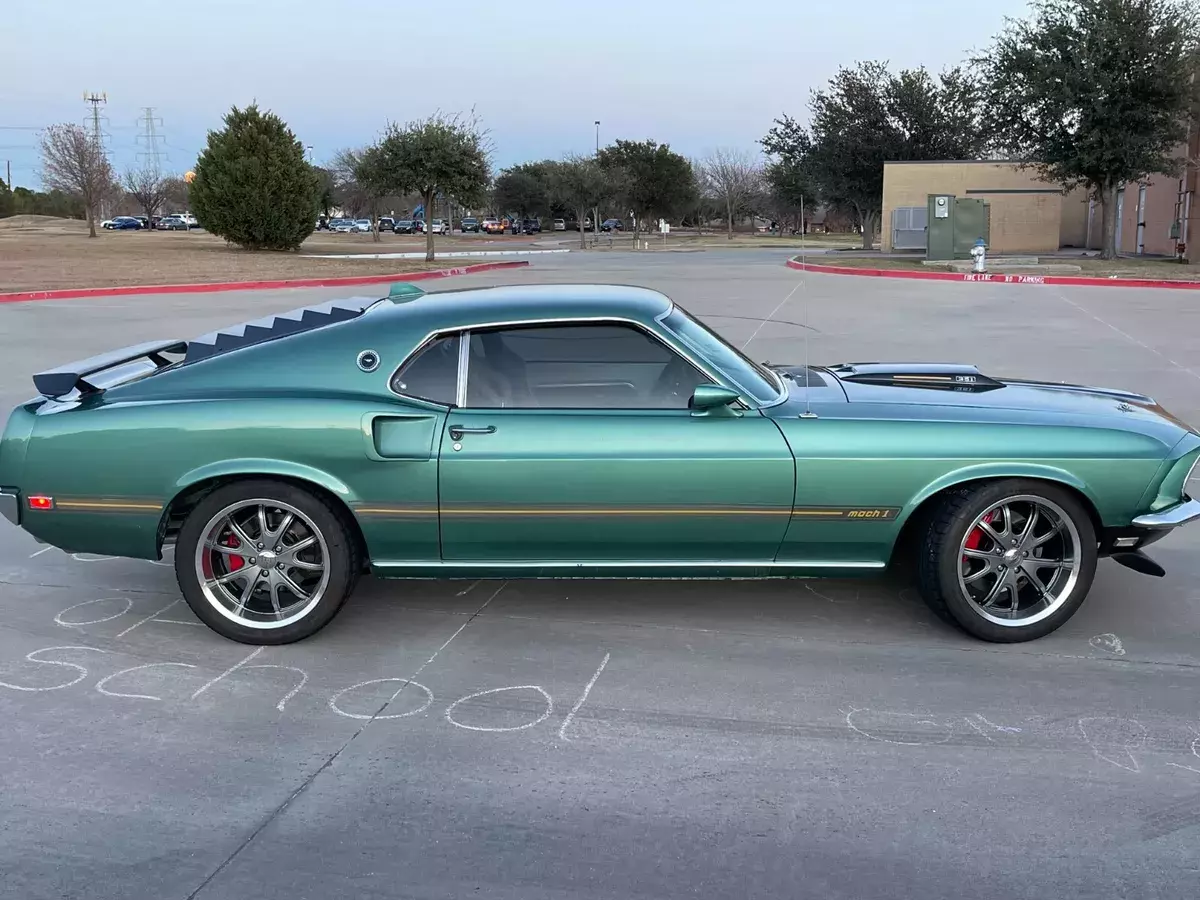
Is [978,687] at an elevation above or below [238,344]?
below

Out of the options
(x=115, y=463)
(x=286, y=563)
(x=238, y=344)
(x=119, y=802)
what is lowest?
(x=119, y=802)

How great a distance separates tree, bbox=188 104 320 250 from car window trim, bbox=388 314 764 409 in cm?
3790

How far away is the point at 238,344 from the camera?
15.4ft

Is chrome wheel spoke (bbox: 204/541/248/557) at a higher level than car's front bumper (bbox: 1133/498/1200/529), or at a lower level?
lower

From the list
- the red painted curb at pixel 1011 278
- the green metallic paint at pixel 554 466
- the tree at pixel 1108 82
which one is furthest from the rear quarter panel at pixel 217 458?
the tree at pixel 1108 82

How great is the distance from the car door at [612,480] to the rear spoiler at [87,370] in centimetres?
156

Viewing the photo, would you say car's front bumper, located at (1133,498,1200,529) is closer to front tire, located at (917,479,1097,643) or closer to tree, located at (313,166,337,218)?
front tire, located at (917,479,1097,643)

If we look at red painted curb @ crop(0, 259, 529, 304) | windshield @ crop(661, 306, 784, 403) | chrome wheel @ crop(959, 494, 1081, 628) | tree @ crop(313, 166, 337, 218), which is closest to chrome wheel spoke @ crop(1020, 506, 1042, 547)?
chrome wheel @ crop(959, 494, 1081, 628)

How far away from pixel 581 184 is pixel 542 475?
52502 mm

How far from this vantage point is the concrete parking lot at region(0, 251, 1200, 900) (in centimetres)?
302

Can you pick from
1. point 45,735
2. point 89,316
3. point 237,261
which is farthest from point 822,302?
point 237,261

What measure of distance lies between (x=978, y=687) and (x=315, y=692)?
2.45 meters

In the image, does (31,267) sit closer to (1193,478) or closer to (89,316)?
(89,316)

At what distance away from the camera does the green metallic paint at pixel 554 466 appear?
4.32 m
